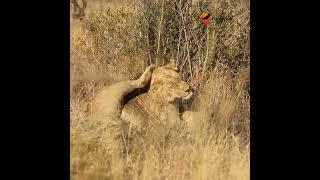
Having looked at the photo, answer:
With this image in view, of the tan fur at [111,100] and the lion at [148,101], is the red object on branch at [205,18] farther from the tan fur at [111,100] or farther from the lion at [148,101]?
the tan fur at [111,100]

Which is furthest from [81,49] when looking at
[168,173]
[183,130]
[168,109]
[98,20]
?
[168,173]

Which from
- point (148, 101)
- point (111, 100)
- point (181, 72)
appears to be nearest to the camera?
point (111, 100)

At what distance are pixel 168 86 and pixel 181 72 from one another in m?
0.84

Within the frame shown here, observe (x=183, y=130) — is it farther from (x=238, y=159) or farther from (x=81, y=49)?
(x=81, y=49)

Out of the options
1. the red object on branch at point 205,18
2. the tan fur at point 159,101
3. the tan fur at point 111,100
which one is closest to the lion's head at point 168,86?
the tan fur at point 159,101

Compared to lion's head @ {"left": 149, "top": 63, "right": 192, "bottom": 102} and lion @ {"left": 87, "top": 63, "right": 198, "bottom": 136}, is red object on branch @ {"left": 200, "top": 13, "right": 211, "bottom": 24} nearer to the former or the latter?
lion @ {"left": 87, "top": 63, "right": 198, "bottom": 136}

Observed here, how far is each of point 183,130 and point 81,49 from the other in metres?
2.44

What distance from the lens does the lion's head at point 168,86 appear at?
557 cm

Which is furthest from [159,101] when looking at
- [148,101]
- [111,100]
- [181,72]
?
[181,72]

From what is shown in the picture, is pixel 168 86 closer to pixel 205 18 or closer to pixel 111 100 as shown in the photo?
pixel 111 100

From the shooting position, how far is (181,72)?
20.9 ft

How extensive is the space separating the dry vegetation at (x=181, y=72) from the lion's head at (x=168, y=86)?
217mm

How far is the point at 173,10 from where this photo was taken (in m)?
6.58

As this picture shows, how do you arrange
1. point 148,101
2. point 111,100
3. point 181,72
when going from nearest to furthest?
point 111,100, point 148,101, point 181,72
